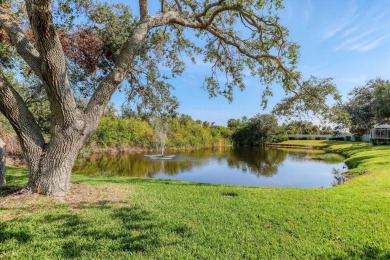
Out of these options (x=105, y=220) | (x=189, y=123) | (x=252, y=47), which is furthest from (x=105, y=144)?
(x=105, y=220)

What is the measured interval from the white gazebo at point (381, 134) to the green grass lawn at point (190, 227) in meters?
29.5

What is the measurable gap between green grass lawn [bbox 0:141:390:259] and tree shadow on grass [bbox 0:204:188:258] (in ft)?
0.04

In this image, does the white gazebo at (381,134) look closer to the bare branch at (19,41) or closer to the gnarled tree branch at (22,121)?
the gnarled tree branch at (22,121)

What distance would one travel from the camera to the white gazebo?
3023 cm

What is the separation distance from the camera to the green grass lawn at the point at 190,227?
3.33 metres

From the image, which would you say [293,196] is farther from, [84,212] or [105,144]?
[105,144]

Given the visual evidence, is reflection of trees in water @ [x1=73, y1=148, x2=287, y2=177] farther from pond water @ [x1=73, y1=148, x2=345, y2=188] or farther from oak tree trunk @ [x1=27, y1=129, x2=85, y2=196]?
oak tree trunk @ [x1=27, y1=129, x2=85, y2=196]

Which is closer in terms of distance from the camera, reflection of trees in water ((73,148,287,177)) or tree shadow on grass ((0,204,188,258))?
tree shadow on grass ((0,204,188,258))

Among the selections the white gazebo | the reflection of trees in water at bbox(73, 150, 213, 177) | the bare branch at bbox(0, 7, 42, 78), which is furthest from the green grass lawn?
the white gazebo

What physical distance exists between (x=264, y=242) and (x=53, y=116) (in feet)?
15.3

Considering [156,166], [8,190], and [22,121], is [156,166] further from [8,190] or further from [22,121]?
[22,121]

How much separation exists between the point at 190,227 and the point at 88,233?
1.52 meters

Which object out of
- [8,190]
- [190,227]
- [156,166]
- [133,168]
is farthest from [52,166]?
[156,166]

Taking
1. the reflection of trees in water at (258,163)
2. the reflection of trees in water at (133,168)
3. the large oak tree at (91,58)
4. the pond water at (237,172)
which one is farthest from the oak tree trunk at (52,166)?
the reflection of trees in water at (258,163)
